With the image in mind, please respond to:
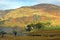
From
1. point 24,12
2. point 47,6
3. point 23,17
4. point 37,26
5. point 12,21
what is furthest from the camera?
point 47,6

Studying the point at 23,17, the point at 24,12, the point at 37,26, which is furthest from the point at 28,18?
the point at 37,26

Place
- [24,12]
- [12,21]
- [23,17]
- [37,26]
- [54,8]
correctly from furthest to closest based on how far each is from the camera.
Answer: [54,8] → [24,12] → [23,17] → [12,21] → [37,26]

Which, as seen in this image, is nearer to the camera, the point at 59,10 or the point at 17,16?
the point at 17,16

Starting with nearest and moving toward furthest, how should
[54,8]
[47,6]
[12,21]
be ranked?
[12,21] → [54,8] → [47,6]

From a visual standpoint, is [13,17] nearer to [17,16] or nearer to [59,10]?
[17,16]

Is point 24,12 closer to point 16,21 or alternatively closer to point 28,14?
point 28,14

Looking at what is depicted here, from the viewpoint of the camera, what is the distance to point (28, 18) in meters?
146

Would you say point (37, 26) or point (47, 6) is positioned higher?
point (47, 6)

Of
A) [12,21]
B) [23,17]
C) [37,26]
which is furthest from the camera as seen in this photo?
Result: [23,17]

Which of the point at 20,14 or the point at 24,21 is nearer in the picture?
the point at 24,21

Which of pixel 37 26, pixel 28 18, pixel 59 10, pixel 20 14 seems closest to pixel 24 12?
pixel 20 14

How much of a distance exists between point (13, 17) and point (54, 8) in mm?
43954

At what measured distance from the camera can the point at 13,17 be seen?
152 m

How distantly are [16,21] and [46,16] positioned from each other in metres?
22.2
